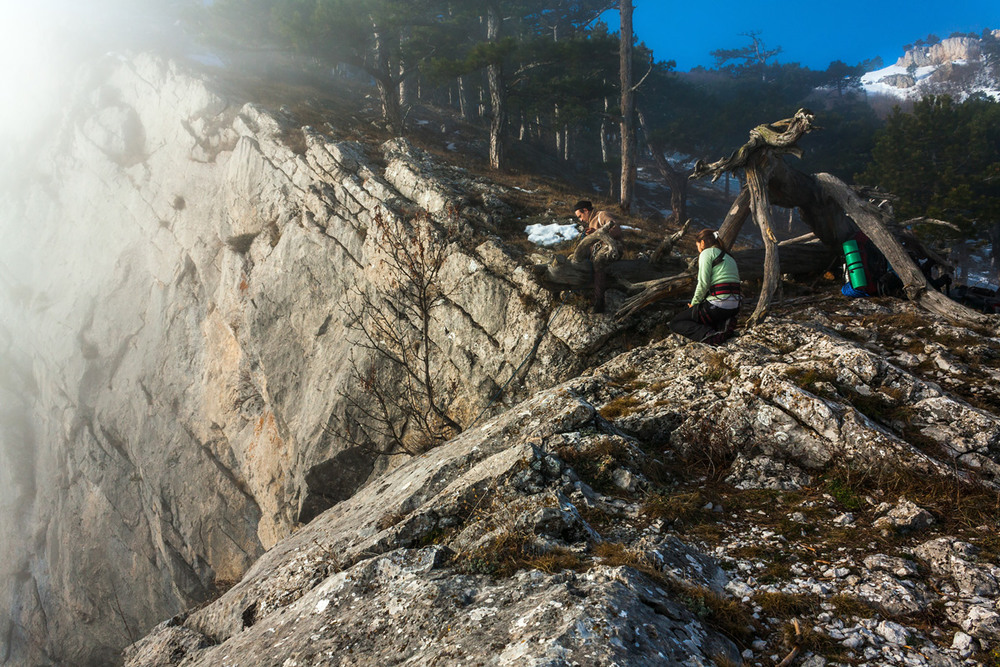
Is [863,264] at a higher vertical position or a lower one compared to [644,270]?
lower

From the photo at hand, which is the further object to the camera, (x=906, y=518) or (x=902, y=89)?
→ (x=902, y=89)

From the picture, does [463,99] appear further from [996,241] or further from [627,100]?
[996,241]

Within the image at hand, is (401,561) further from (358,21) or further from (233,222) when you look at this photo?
(358,21)

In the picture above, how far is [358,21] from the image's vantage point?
2472 centimetres

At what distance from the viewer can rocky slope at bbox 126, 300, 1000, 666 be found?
3348 millimetres

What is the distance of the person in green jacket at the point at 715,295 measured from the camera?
824 centimetres

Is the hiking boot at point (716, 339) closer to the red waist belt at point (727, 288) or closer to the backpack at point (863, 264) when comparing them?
the red waist belt at point (727, 288)

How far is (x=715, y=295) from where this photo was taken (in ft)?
27.5

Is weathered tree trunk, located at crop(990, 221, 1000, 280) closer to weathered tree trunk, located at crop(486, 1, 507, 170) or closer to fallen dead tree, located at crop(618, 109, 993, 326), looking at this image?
fallen dead tree, located at crop(618, 109, 993, 326)

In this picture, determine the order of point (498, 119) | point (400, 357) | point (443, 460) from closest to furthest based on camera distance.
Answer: point (443, 460)
point (400, 357)
point (498, 119)

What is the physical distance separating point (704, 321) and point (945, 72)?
363 ft

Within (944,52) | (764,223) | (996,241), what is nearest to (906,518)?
(764,223)

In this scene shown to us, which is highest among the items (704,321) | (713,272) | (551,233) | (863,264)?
(551,233)

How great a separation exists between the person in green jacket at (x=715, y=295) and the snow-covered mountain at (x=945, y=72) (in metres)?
65.3
